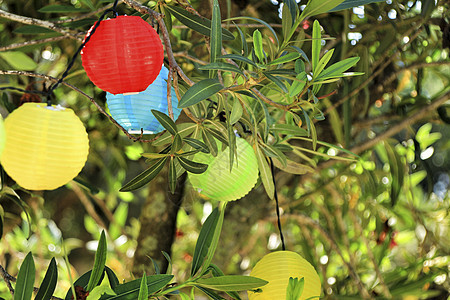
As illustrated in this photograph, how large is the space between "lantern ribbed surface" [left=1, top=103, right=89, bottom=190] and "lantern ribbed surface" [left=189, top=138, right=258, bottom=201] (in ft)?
0.59

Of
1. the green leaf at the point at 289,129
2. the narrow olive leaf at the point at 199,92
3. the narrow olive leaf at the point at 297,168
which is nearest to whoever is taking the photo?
the narrow olive leaf at the point at 199,92

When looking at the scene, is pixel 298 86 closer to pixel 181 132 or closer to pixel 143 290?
pixel 181 132

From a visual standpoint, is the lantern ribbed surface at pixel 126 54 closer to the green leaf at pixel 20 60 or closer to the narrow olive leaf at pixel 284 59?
the narrow olive leaf at pixel 284 59

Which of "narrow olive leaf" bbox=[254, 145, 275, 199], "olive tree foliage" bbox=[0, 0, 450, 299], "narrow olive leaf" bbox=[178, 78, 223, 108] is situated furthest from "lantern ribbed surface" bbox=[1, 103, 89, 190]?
"narrow olive leaf" bbox=[254, 145, 275, 199]

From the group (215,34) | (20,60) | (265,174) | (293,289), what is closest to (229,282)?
(293,289)

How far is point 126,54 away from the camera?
597 millimetres

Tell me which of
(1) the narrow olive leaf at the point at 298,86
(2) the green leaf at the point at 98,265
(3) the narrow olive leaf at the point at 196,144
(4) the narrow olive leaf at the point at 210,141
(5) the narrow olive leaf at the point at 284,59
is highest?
(5) the narrow olive leaf at the point at 284,59

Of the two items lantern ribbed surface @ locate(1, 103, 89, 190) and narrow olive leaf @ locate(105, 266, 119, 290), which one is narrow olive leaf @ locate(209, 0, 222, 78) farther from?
narrow olive leaf @ locate(105, 266, 119, 290)

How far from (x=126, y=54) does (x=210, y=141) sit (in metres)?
0.15

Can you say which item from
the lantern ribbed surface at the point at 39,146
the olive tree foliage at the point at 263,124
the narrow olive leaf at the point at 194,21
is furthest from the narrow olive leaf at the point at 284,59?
the lantern ribbed surface at the point at 39,146

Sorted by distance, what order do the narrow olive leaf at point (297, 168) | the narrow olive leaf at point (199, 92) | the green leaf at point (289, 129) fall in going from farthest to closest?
the narrow olive leaf at point (297, 168)
the green leaf at point (289, 129)
the narrow olive leaf at point (199, 92)

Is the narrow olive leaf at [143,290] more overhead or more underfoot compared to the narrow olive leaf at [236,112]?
more underfoot

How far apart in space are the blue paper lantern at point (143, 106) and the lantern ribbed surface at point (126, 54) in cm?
6

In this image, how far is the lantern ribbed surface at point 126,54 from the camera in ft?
1.95
